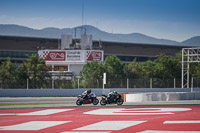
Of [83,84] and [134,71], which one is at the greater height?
[134,71]

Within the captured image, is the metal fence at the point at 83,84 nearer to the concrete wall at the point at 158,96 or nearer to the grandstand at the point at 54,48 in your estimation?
the concrete wall at the point at 158,96

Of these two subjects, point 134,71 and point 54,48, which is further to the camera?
point 54,48

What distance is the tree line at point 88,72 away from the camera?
159ft

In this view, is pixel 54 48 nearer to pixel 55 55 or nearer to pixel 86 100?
pixel 55 55

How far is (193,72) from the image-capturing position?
75.1m

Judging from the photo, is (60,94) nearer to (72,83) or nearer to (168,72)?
(72,83)

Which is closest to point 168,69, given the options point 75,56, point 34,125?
point 75,56

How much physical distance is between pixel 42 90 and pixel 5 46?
156ft

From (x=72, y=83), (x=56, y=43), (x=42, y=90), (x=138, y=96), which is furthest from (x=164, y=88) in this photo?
(x=56, y=43)

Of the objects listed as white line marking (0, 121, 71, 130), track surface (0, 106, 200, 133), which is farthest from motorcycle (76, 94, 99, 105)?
white line marking (0, 121, 71, 130)

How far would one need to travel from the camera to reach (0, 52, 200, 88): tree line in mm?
48547

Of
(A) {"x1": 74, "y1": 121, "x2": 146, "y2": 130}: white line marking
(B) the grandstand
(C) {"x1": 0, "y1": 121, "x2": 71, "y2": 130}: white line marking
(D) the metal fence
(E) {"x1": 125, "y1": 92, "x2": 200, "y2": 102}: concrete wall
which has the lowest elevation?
(C) {"x1": 0, "y1": 121, "x2": 71, "y2": 130}: white line marking

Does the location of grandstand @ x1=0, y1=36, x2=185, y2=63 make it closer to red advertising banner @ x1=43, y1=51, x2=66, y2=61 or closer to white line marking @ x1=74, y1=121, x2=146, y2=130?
red advertising banner @ x1=43, y1=51, x2=66, y2=61

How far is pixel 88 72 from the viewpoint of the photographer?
6612cm
